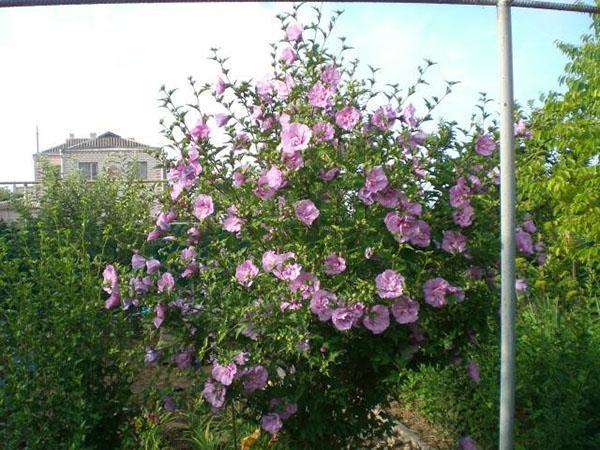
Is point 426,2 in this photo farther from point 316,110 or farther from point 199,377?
point 199,377

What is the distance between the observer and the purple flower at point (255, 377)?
2691 millimetres

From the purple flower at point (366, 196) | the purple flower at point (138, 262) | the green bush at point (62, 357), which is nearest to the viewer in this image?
the purple flower at point (366, 196)

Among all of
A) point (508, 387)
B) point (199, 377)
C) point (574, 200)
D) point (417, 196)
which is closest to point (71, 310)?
point (199, 377)

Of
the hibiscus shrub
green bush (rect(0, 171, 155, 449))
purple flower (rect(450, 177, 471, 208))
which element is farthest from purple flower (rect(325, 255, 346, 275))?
green bush (rect(0, 171, 155, 449))

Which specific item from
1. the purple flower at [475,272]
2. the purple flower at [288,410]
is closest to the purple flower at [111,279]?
the purple flower at [288,410]

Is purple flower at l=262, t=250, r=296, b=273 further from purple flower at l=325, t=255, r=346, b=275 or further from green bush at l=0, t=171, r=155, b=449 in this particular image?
green bush at l=0, t=171, r=155, b=449

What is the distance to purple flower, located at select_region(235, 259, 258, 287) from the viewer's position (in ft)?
8.98

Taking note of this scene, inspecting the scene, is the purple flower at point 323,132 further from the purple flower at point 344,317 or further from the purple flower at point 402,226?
the purple flower at point 344,317

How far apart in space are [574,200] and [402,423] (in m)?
2.09

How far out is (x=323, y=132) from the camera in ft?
8.86

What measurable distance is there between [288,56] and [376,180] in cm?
71

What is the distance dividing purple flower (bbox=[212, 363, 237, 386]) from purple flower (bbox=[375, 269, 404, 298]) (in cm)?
62

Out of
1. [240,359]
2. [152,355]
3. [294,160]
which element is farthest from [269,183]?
[152,355]

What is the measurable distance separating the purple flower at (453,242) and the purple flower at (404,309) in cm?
26
